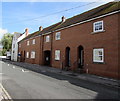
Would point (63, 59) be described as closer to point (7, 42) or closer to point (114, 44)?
point (114, 44)

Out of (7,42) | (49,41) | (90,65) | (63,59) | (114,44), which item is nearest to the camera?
(114,44)

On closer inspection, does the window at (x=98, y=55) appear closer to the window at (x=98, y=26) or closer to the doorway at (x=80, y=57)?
the window at (x=98, y=26)

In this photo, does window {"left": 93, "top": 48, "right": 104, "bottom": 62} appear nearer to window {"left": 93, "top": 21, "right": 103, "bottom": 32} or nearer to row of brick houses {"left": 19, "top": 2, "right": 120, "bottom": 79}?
row of brick houses {"left": 19, "top": 2, "right": 120, "bottom": 79}

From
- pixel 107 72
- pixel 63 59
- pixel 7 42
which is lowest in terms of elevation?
pixel 107 72

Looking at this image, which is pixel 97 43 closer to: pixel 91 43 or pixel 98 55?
pixel 91 43

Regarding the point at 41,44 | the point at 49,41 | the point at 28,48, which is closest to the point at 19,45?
the point at 28,48

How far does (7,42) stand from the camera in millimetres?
57875

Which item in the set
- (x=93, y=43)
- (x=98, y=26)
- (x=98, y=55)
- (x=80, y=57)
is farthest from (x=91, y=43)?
(x=80, y=57)

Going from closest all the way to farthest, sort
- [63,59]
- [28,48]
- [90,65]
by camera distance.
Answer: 1. [90,65]
2. [63,59]
3. [28,48]

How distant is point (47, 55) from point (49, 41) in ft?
11.3

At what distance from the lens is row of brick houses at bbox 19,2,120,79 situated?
11383mm

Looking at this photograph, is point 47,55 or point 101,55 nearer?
point 101,55

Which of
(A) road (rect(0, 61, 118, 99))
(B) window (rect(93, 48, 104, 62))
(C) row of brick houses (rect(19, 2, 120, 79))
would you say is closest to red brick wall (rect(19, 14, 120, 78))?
(C) row of brick houses (rect(19, 2, 120, 79))

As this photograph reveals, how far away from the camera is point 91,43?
44.2 feet
